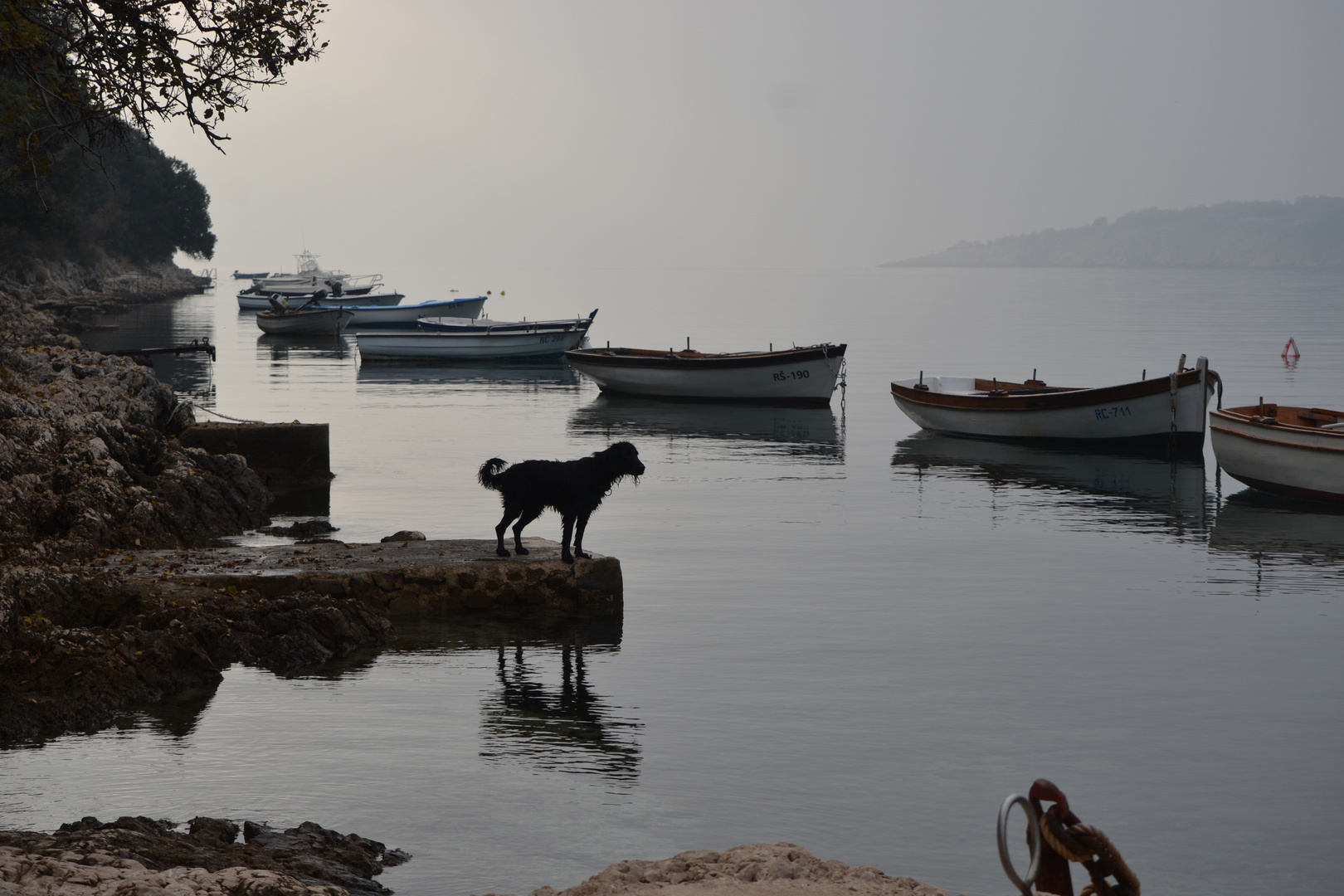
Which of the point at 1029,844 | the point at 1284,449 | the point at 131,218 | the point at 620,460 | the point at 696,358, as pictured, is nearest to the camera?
the point at 1029,844

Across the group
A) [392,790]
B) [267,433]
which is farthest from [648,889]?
[267,433]

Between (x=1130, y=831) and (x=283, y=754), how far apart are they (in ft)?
18.3

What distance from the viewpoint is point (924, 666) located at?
12008 mm

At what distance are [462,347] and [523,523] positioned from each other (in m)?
44.6

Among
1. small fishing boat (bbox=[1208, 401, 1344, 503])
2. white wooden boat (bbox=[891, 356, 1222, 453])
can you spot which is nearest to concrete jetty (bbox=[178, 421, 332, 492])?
white wooden boat (bbox=[891, 356, 1222, 453])

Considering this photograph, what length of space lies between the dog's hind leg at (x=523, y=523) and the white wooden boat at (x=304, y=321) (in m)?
62.7

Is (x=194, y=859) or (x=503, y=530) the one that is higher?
(x=503, y=530)

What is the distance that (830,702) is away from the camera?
1084cm

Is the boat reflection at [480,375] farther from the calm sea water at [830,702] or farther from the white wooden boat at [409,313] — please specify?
A: the white wooden boat at [409,313]

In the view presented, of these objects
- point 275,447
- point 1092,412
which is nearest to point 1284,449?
point 1092,412

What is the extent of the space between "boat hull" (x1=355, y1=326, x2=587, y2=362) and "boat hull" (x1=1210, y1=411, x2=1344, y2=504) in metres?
37.0

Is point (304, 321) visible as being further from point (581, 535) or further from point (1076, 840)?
point (1076, 840)

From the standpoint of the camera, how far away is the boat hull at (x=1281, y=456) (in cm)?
2117

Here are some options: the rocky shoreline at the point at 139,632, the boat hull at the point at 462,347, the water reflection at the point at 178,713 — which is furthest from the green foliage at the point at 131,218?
the water reflection at the point at 178,713
